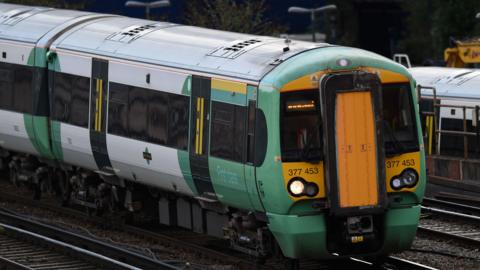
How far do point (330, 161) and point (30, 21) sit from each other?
9305mm

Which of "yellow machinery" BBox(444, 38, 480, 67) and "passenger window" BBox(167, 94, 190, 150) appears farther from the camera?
"yellow machinery" BBox(444, 38, 480, 67)

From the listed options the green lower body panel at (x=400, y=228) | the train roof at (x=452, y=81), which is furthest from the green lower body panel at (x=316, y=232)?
the train roof at (x=452, y=81)

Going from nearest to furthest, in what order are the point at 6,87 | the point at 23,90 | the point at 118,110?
the point at 118,110 → the point at 23,90 → the point at 6,87

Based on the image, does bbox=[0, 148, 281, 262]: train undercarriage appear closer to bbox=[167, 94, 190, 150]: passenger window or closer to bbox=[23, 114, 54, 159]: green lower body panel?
bbox=[23, 114, 54, 159]: green lower body panel

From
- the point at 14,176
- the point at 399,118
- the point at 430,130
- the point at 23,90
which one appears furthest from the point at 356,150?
the point at 430,130

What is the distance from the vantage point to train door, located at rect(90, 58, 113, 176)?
1856 centimetres

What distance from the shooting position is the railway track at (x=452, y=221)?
18.3 m

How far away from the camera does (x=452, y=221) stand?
66.4 feet

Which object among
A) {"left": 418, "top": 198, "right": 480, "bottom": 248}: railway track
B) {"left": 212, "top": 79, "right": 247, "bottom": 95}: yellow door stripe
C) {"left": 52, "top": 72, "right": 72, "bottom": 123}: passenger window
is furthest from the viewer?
{"left": 52, "top": 72, "right": 72, "bottom": 123}: passenger window

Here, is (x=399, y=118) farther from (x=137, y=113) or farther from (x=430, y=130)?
(x=430, y=130)

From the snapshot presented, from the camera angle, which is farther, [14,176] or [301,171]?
[14,176]

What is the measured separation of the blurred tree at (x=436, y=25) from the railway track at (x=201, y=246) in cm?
3005

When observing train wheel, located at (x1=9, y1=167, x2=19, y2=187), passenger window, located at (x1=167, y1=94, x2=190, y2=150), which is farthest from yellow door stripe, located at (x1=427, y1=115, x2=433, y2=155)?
passenger window, located at (x1=167, y1=94, x2=190, y2=150)

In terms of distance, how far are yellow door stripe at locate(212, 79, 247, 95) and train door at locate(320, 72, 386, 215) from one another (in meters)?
1.16
